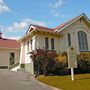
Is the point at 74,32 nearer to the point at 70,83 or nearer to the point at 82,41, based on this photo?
the point at 82,41

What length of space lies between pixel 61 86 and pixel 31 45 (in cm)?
1180

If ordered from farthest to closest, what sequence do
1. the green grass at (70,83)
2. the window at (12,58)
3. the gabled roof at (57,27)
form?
the window at (12,58) → the gabled roof at (57,27) → the green grass at (70,83)

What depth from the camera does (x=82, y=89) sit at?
12.8 metres

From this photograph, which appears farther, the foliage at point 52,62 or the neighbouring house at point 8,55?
the neighbouring house at point 8,55

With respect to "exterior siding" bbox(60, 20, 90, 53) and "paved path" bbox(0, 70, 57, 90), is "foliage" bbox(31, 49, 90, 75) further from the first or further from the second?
"paved path" bbox(0, 70, 57, 90)

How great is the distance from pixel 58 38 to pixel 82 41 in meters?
3.81

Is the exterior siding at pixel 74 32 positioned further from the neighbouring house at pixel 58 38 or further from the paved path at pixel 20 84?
the paved path at pixel 20 84

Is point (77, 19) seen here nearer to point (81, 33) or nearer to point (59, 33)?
point (81, 33)

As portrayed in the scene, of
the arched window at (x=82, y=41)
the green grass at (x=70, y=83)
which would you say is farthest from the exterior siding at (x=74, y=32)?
the green grass at (x=70, y=83)

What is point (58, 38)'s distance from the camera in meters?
25.7

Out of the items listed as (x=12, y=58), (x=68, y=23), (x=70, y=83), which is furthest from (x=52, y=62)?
(x=12, y=58)

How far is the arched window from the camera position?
27.1 metres

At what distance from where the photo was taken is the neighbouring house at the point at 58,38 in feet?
78.1

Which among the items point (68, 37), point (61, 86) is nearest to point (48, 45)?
point (68, 37)
